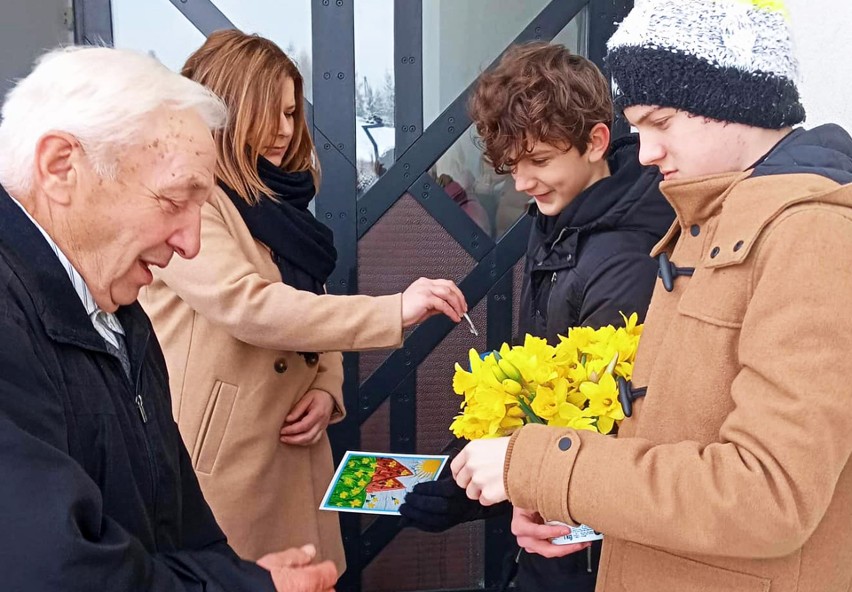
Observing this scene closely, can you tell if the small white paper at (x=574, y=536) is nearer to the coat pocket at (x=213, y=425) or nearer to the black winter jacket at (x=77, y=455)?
the black winter jacket at (x=77, y=455)

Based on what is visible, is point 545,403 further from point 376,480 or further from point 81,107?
point 81,107

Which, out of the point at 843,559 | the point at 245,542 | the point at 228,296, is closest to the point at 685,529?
the point at 843,559

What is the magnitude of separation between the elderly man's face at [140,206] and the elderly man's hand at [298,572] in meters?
0.49

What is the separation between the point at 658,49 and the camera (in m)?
1.14

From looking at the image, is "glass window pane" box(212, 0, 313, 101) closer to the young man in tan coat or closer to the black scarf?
the black scarf

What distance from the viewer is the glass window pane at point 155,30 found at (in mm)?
2982

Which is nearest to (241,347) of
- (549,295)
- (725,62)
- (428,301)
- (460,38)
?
(428,301)

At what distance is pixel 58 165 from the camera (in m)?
1.10

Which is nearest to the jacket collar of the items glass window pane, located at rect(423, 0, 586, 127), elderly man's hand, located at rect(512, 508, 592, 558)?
elderly man's hand, located at rect(512, 508, 592, 558)

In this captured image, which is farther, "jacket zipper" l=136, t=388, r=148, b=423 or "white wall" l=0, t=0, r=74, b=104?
"white wall" l=0, t=0, r=74, b=104

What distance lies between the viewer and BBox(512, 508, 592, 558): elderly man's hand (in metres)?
1.42

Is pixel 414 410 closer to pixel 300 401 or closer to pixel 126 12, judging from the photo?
pixel 300 401

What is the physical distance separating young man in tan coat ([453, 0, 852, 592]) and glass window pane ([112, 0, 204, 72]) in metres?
2.21

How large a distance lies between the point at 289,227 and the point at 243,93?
0.36m
